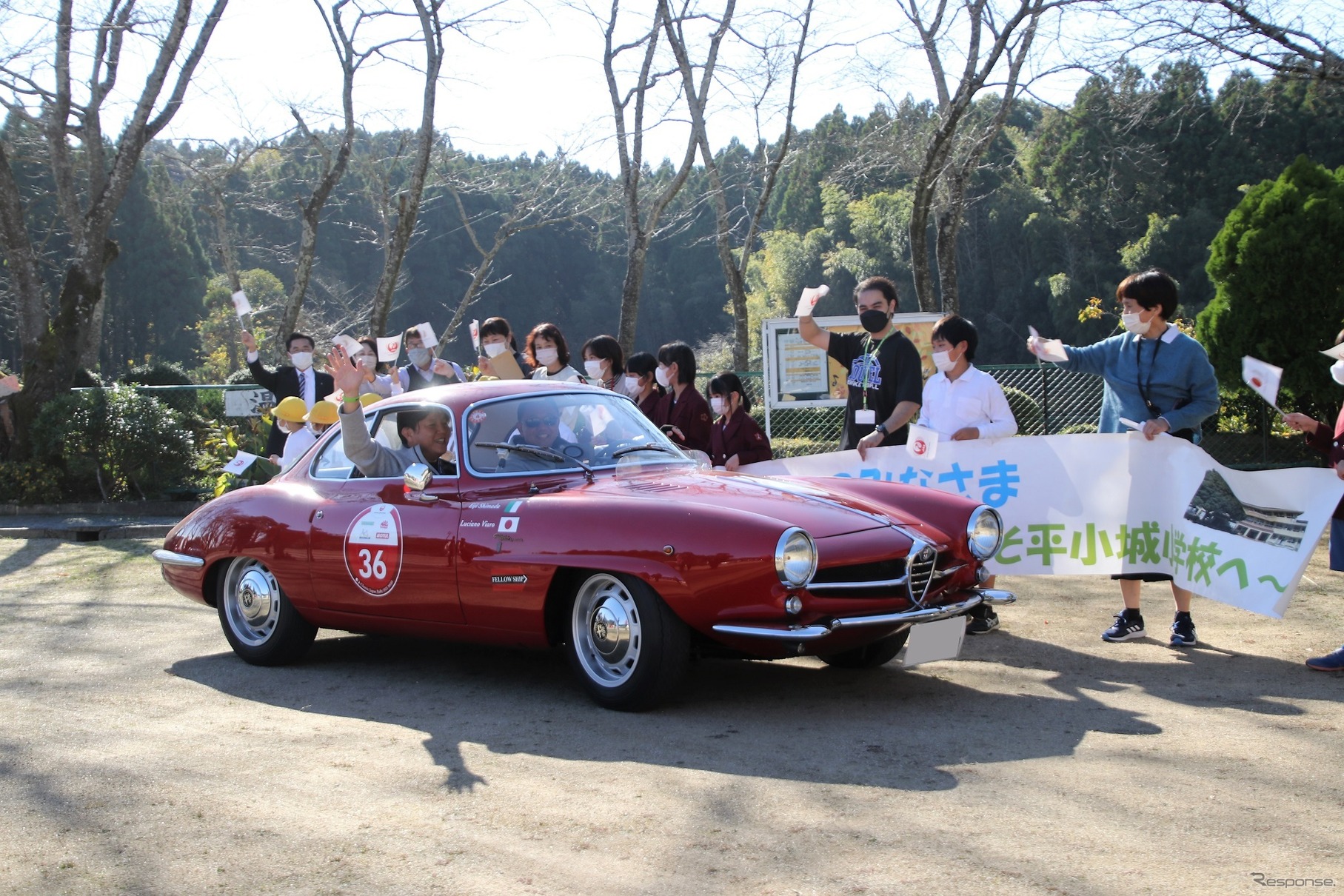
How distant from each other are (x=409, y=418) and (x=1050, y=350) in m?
3.56

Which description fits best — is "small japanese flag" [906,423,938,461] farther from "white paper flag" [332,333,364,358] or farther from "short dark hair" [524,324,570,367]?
"white paper flag" [332,333,364,358]

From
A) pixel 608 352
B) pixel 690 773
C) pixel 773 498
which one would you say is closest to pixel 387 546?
pixel 773 498

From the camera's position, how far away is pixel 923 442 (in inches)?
281

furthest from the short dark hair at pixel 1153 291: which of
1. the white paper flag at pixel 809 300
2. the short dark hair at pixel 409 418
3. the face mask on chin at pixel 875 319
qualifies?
the short dark hair at pixel 409 418

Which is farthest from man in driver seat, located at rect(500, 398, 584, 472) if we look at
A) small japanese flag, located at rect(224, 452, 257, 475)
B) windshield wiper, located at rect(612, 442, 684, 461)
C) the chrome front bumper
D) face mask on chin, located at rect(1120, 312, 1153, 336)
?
face mask on chin, located at rect(1120, 312, 1153, 336)

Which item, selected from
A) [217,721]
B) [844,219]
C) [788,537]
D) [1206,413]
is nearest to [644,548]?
[788,537]

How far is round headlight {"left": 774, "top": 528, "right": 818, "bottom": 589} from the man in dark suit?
632 cm

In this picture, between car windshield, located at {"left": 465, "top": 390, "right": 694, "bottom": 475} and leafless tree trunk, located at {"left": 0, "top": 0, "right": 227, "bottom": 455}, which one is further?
leafless tree trunk, located at {"left": 0, "top": 0, "right": 227, "bottom": 455}

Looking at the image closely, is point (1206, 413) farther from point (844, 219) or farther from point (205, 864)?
point (844, 219)

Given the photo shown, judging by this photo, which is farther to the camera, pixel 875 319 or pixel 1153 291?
pixel 875 319

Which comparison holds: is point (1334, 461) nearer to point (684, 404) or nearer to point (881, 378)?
point (881, 378)

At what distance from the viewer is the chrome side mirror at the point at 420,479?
6.09 m

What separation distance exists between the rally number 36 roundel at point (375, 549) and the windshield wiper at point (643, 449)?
1.15 m

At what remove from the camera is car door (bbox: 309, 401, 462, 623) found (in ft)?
19.8
